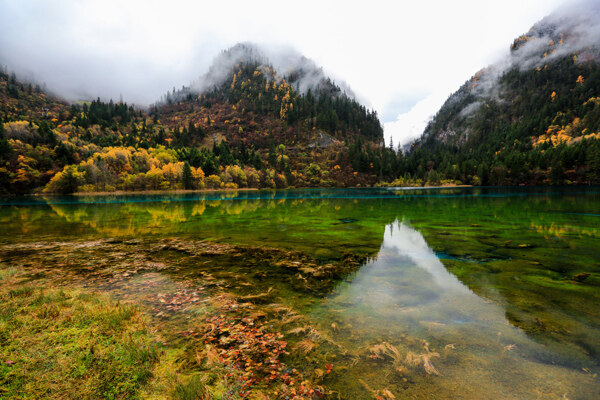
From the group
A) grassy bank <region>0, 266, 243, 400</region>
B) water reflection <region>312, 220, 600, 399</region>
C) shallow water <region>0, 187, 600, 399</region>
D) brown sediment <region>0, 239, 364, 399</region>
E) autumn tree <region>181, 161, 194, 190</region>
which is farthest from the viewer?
autumn tree <region>181, 161, 194, 190</region>

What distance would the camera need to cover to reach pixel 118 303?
6.72 meters

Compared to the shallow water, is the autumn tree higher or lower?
higher

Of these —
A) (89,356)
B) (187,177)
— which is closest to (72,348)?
(89,356)


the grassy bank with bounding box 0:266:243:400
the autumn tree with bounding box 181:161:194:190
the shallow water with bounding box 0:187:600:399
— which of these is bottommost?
the shallow water with bounding box 0:187:600:399

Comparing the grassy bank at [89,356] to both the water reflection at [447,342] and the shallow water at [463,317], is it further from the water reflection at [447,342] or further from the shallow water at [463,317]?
the water reflection at [447,342]

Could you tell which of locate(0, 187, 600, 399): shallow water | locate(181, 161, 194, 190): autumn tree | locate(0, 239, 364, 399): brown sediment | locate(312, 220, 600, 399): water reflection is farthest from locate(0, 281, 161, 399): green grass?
locate(181, 161, 194, 190): autumn tree

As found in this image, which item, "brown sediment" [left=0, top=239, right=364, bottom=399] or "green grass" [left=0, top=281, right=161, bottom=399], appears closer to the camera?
"green grass" [left=0, top=281, right=161, bottom=399]

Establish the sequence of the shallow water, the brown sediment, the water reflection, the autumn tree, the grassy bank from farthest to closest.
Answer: the autumn tree < the brown sediment < the shallow water < the water reflection < the grassy bank

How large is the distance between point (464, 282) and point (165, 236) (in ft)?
58.4

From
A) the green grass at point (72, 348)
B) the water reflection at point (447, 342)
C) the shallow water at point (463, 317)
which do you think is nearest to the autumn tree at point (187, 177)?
the shallow water at point (463, 317)

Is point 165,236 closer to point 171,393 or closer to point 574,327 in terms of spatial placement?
point 171,393

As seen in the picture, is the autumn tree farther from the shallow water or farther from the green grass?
the green grass

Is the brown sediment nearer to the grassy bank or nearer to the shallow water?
the grassy bank

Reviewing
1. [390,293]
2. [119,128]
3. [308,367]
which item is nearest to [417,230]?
[390,293]
